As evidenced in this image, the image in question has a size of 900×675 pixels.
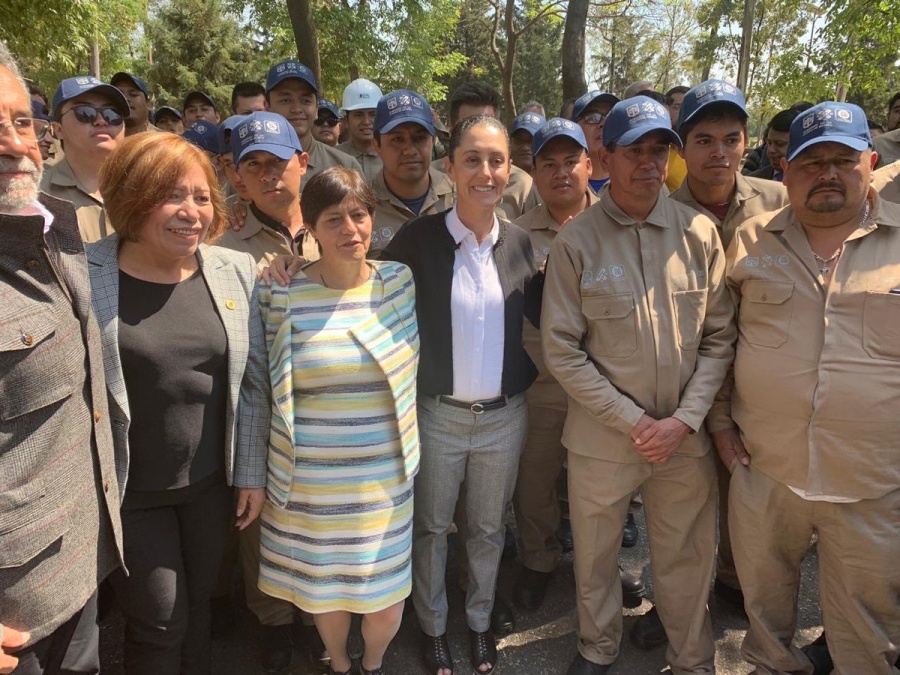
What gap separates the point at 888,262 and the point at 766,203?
2.62 feet

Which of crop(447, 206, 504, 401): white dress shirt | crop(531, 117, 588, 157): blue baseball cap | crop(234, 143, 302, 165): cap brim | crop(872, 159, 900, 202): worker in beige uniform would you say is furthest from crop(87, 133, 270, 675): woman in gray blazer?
crop(872, 159, 900, 202): worker in beige uniform

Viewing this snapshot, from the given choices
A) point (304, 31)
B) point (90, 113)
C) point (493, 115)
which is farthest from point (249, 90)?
point (304, 31)

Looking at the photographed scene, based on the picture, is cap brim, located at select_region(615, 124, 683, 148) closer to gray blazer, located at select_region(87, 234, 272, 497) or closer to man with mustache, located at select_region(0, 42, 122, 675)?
gray blazer, located at select_region(87, 234, 272, 497)

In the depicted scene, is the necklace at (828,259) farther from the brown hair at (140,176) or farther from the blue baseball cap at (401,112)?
the brown hair at (140,176)

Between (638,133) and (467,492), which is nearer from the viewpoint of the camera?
(638,133)

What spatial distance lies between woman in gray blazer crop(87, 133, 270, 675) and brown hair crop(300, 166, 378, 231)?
33 centimetres

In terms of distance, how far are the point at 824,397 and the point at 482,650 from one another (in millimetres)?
1855

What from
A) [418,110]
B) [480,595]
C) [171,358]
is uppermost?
[418,110]

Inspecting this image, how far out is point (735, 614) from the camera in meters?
3.16

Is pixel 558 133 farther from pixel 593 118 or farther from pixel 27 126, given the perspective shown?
pixel 27 126

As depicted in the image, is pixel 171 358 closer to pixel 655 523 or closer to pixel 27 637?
pixel 27 637

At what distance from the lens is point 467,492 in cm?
281

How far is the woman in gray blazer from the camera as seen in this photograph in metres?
2.04

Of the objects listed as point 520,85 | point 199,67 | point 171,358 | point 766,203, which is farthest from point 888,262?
point 520,85
